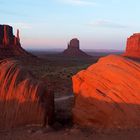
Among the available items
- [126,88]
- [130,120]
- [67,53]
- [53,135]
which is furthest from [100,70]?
[67,53]

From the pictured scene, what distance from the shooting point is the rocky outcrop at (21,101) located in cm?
1099

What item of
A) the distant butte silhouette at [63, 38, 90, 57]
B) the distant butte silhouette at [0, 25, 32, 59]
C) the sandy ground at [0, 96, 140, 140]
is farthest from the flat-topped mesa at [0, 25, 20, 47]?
the sandy ground at [0, 96, 140, 140]

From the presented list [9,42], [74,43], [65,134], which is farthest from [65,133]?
[74,43]

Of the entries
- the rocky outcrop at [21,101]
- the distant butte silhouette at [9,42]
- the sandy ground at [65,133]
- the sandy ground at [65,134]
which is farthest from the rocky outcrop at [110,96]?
the distant butte silhouette at [9,42]

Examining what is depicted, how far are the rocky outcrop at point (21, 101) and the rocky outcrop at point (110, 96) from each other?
1108mm

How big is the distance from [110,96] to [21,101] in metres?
2.58

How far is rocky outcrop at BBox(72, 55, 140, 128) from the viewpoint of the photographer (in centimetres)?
1095

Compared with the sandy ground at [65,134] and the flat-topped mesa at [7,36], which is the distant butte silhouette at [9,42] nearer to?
the flat-topped mesa at [7,36]

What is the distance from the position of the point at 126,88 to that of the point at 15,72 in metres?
3.36

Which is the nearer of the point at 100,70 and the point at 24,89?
the point at 24,89

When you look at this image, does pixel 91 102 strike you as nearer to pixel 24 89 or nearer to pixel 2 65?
pixel 24 89

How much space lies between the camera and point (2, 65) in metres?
12.0

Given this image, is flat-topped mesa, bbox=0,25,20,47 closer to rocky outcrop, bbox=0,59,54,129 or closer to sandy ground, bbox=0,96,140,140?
rocky outcrop, bbox=0,59,54,129

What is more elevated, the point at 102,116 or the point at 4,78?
the point at 4,78
